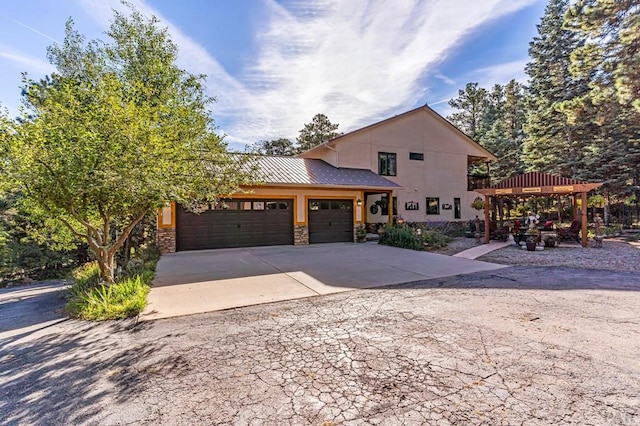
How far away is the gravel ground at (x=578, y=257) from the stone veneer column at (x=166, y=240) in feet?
37.2

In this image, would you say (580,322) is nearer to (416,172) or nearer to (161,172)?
(161,172)

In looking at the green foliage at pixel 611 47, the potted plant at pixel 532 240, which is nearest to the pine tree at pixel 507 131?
the green foliage at pixel 611 47

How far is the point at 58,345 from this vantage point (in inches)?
160

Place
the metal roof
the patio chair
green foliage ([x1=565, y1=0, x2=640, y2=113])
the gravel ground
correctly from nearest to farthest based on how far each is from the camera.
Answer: the gravel ground < green foliage ([x1=565, y1=0, x2=640, y2=113]) < the patio chair < the metal roof

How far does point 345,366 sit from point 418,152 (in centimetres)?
1783

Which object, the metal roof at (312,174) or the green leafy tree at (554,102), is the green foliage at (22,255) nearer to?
the metal roof at (312,174)

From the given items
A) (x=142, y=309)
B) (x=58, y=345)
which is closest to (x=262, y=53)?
(x=142, y=309)

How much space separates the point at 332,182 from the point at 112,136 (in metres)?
9.98

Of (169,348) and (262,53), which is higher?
(262,53)

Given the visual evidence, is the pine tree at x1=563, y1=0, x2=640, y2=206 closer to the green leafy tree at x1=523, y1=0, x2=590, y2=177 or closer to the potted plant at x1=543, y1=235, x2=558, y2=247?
the green leafy tree at x1=523, y1=0, x2=590, y2=177

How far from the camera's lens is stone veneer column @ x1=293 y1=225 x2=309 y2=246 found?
14.0 metres

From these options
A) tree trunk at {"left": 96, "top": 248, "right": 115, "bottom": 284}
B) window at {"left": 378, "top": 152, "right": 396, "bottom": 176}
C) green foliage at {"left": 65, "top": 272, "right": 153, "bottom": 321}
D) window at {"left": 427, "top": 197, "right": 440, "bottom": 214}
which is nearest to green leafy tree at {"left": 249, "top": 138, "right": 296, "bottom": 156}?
window at {"left": 378, "top": 152, "right": 396, "bottom": 176}

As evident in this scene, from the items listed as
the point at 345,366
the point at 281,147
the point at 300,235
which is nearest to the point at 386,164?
the point at 300,235

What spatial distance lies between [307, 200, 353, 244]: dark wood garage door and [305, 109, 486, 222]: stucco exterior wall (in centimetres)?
291
